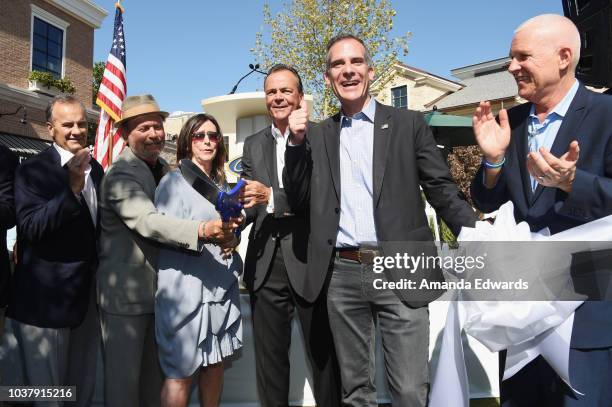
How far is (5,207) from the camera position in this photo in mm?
2717

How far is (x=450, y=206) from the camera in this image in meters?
2.28

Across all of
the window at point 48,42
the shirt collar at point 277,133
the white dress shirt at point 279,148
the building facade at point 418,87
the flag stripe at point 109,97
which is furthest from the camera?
the building facade at point 418,87

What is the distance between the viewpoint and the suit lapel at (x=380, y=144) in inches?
96.0

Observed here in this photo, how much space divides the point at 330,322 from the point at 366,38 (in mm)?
16866

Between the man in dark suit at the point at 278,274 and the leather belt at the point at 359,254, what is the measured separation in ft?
0.88

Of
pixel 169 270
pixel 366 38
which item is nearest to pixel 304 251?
pixel 169 270

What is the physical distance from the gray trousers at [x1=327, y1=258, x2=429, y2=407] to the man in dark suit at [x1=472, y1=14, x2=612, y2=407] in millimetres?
442

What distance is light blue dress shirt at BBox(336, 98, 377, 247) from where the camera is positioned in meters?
2.47

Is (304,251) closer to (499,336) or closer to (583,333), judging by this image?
(499,336)

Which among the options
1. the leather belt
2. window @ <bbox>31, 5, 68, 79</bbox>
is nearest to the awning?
window @ <bbox>31, 5, 68, 79</bbox>

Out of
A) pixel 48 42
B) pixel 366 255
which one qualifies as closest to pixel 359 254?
pixel 366 255

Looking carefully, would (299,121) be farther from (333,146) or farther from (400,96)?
(400,96)

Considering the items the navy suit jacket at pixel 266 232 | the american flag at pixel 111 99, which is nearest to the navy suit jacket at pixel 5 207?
the navy suit jacket at pixel 266 232

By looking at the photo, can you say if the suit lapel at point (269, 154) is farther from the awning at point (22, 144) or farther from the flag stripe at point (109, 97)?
the awning at point (22, 144)
